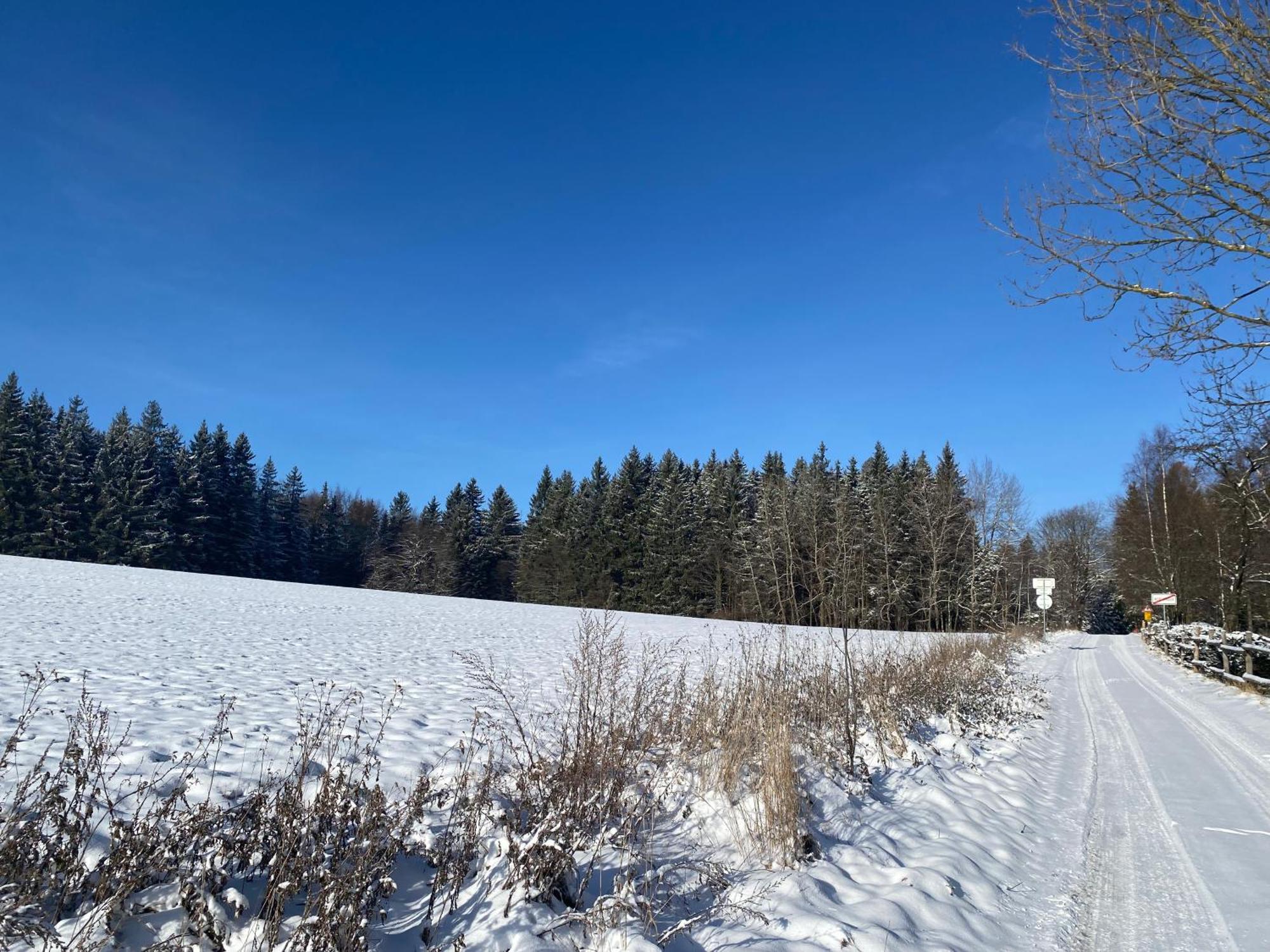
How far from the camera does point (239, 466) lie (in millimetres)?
50469

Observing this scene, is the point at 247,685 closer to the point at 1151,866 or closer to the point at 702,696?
the point at 702,696

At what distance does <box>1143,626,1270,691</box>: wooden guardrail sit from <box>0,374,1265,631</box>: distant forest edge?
162 cm

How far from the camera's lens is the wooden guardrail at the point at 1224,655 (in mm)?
15375

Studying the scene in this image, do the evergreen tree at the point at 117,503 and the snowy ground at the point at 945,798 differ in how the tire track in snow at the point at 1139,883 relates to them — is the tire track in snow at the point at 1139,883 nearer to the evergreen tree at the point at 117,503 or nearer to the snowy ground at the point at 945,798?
the snowy ground at the point at 945,798

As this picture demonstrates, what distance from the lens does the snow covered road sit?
3.83m

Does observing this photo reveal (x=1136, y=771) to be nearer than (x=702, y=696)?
No

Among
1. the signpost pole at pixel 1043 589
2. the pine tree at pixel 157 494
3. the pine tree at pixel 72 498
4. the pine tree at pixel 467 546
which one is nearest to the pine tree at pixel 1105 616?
the signpost pole at pixel 1043 589

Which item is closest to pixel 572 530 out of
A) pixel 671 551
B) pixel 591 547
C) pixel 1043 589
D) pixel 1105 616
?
pixel 591 547

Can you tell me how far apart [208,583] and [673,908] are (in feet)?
89.6

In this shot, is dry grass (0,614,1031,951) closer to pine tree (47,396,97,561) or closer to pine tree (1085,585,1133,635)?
pine tree (47,396,97,561)

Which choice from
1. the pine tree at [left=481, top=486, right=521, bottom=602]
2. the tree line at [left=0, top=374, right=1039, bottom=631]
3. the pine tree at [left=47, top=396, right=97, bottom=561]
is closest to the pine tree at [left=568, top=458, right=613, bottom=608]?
the tree line at [left=0, top=374, right=1039, bottom=631]

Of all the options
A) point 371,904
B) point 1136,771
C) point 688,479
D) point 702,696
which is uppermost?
point 688,479

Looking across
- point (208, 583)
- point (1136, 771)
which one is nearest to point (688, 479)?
point (208, 583)

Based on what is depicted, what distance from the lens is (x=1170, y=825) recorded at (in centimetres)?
555
